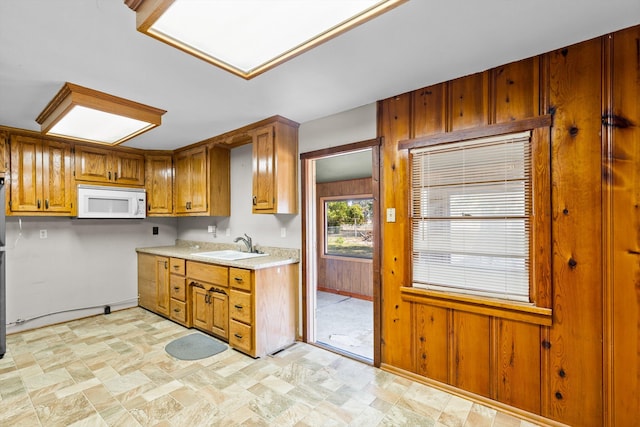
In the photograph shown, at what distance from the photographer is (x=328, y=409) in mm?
2080

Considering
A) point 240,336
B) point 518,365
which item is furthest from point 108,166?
point 518,365

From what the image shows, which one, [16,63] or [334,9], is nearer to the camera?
Result: [334,9]

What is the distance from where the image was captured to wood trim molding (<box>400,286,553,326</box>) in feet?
6.31

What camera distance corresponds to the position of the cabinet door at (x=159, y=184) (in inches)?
172

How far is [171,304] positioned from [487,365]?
3478mm

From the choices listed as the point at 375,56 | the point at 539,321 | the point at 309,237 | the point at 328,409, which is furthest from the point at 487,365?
the point at 375,56

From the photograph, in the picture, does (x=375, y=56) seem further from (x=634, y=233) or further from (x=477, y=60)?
(x=634, y=233)

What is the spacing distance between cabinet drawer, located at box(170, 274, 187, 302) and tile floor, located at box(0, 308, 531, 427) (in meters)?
0.59

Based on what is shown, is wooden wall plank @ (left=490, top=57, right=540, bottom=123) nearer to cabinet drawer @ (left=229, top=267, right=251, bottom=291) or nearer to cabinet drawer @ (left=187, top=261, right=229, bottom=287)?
cabinet drawer @ (left=229, top=267, right=251, bottom=291)

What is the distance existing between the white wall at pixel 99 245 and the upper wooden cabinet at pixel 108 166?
619 millimetres

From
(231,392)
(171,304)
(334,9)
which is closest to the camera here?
(334,9)

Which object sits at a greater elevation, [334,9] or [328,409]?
[334,9]

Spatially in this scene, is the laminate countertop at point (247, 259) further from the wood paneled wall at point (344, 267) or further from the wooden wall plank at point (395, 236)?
the wood paneled wall at point (344, 267)

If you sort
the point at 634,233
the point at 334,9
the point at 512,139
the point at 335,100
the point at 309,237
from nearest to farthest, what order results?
the point at 334,9 → the point at 634,233 → the point at 512,139 → the point at 335,100 → the point at 309,237
